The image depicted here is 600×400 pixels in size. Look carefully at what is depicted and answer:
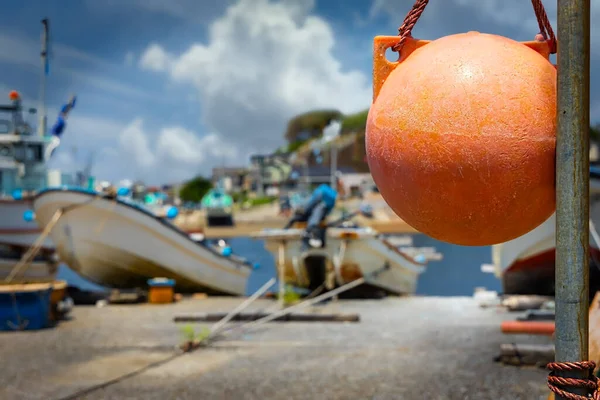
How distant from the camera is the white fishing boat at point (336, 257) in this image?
1288 centimetres

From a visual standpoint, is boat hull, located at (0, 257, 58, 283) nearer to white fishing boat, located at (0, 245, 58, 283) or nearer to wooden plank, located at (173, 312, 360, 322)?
white fishing boat, located at (0, 245, 58, 283)

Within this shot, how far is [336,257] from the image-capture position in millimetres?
12930

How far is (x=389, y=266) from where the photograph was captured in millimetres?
13828

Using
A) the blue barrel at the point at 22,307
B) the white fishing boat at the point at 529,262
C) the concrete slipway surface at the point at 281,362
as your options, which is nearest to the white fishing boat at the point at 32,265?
the concrete slipway surface at the point at 281,362

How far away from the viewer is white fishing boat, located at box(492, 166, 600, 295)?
11453 mm

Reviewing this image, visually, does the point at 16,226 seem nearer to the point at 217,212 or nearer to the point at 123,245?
the point at 123,245

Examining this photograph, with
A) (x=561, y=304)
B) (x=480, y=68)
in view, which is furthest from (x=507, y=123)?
(x=561, y=304)

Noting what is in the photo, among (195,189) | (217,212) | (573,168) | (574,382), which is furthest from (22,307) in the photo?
(195,189)

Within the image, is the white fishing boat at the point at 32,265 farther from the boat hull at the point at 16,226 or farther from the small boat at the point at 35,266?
the boat hull at the point at 16,226

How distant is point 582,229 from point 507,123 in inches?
17.5

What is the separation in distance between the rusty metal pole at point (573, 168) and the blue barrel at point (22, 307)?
821 centimetres

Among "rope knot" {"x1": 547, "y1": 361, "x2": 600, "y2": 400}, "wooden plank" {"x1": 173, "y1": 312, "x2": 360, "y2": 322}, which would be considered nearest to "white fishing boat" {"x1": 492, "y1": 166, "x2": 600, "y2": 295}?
"wooden plank" {"x1": 173, "y1": 312, "x2": 360, "y2": 322}

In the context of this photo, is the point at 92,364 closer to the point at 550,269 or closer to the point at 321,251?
the point at 321,251

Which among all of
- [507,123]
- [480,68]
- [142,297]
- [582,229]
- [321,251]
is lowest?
[142,297]
